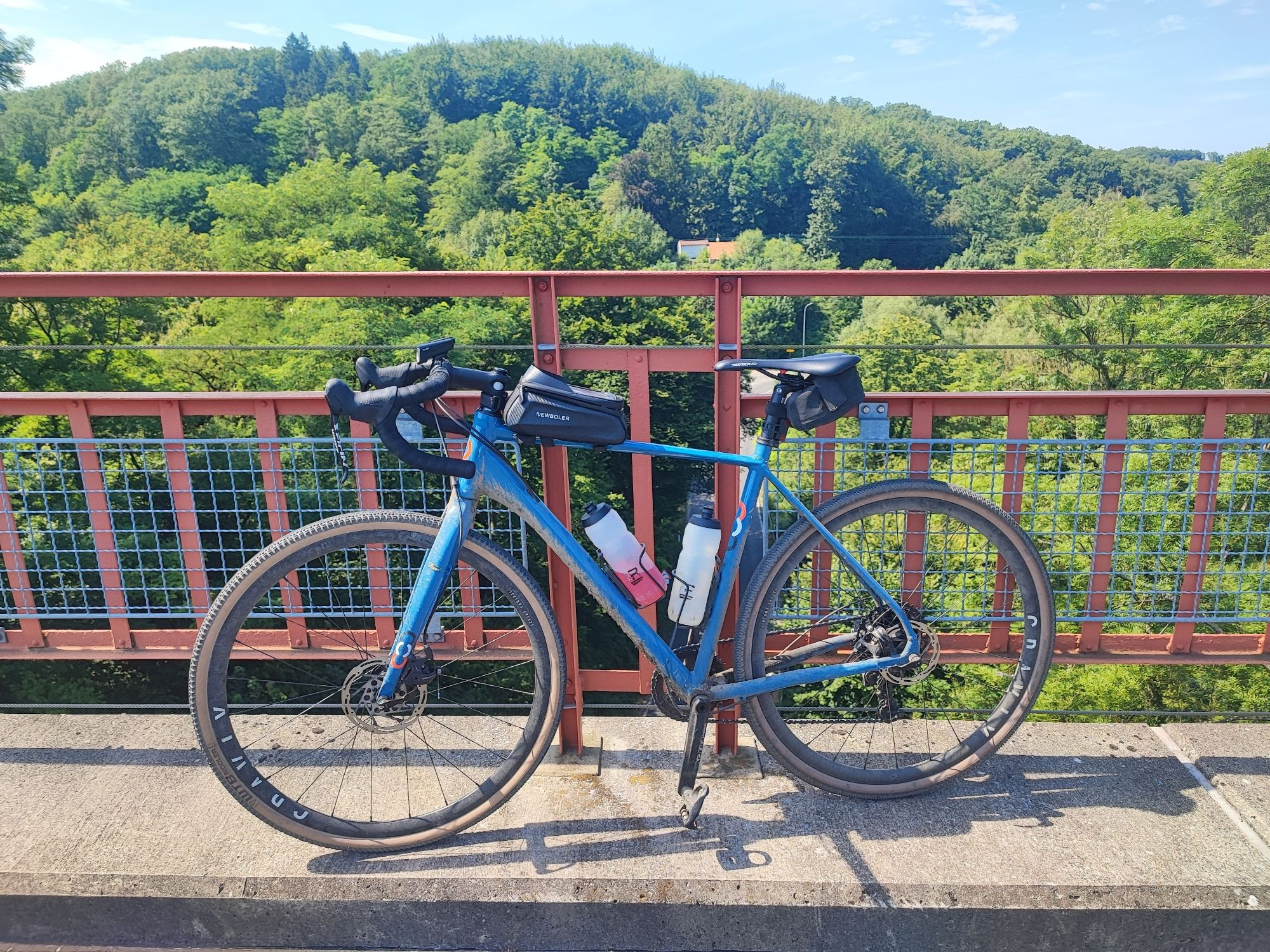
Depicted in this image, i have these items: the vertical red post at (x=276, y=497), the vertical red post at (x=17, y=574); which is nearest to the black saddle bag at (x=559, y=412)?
the vertical red post at (x=276, y=497)

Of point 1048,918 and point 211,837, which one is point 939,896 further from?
point 211,837

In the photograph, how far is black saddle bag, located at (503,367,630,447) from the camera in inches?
83.0

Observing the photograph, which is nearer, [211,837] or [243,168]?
[211,837]

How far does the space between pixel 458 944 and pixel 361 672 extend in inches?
27.9

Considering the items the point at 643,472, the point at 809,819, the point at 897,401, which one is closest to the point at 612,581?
the point at 643,472

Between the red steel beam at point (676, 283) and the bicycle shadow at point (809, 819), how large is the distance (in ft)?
4.55

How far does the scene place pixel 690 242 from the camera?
288ft

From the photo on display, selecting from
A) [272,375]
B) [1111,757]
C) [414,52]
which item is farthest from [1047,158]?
[1111,757]

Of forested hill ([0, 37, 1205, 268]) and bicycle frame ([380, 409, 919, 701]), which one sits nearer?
bicycle frame ([380, 409, 919, 701])

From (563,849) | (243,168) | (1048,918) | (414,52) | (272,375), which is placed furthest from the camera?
(414,52)

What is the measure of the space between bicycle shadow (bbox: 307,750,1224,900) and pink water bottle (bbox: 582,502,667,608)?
0.63 meters

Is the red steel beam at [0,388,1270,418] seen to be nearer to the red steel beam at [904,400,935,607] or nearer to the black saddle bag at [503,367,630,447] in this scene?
the red steel beam at [904,400,935,607]

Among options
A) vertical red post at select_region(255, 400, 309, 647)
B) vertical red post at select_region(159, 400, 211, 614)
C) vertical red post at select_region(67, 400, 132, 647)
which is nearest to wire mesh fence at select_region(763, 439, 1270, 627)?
vertical red post at select_region(255, 400, 309, 647)

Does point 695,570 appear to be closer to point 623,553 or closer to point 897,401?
point 623,553
